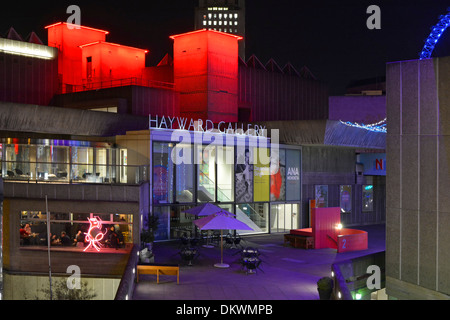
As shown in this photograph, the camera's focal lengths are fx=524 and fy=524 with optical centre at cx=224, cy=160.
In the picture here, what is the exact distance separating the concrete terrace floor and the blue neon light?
10.3 m

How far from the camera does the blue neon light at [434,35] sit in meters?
25.7

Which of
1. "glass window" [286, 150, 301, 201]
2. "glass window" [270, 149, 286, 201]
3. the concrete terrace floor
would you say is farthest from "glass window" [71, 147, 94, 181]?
"glass window" [286, 150, 301, 201]

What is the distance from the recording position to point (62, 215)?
21406 millimetres

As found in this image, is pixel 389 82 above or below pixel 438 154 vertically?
above

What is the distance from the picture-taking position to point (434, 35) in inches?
1028

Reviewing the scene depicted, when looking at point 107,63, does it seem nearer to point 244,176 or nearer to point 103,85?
point 103,85

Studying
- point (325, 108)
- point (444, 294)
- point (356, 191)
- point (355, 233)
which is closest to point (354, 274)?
point (444, 294)

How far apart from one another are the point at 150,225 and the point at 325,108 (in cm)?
2966

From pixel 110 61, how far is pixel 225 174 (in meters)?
16.6

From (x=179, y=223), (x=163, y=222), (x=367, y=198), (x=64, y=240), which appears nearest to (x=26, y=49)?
(x=163, y=222)

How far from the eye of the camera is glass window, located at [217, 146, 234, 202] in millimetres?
28128

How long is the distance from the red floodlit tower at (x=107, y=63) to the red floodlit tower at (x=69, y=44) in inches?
28.2
